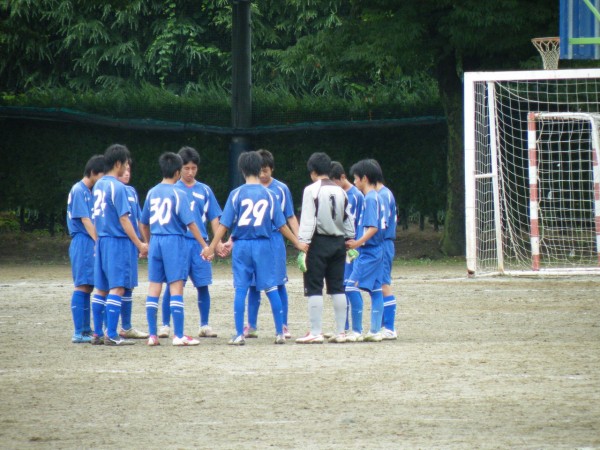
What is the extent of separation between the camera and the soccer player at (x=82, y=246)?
1078cm

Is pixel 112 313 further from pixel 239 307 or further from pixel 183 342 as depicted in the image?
pixel 239 307

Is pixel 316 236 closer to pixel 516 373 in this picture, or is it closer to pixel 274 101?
pixel 516 373

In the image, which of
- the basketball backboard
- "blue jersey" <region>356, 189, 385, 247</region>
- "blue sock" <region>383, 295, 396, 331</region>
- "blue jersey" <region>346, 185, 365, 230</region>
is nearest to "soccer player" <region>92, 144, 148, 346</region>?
"blue jersey" <region>356, 189, 385, 247</region>

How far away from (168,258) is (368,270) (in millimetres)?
1735

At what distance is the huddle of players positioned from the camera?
33.5 ft

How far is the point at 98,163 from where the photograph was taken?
10.9 metres

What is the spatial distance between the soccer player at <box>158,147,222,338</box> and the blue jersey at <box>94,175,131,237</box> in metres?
0.65

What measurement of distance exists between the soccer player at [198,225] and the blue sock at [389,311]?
5.26ft

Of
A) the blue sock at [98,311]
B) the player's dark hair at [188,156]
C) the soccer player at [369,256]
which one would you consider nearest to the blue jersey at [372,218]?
the soccer player at [369,256]

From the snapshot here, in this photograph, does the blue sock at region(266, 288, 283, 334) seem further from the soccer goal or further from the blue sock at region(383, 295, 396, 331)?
the soccer goal

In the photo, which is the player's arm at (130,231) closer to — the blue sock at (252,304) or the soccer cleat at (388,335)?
the blue sock at (252,304)

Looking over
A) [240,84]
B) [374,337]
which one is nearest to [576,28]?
[374,337]

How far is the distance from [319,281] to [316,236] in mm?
385

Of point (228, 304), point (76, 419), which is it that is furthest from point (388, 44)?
point (76, 419)
